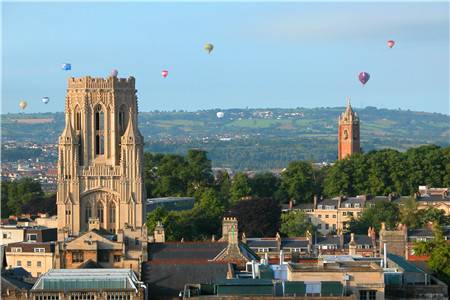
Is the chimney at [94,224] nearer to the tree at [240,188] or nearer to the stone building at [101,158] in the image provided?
the stone building at [101,158]

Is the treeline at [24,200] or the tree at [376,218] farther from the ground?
the treeline at [24,200]

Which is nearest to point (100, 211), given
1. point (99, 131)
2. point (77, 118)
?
point (99, 131)

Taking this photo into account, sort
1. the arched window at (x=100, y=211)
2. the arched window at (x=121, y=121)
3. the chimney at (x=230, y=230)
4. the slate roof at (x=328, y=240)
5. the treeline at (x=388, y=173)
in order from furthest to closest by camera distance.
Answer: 1. the treeline at (x=388, y=173)
2. the slate roof at (x=328, y=240)
3. the arched window at (x=121, y=121)
4. the arched window at (x=100, y=211)
5. the chimney at (x=230, y=230)

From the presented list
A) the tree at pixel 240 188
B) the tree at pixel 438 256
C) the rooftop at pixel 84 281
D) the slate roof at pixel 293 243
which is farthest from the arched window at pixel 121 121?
the rooftop at pixel 84 281

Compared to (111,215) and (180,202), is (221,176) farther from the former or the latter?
(111,215)

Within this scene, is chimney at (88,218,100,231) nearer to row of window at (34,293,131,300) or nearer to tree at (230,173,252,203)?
row of window at (34,293,131,300)

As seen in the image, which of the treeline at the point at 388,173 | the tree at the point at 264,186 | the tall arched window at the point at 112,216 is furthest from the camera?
the treeline at the point at 388,173

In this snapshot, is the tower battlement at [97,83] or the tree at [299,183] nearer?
the tower battlement at [97,83]
